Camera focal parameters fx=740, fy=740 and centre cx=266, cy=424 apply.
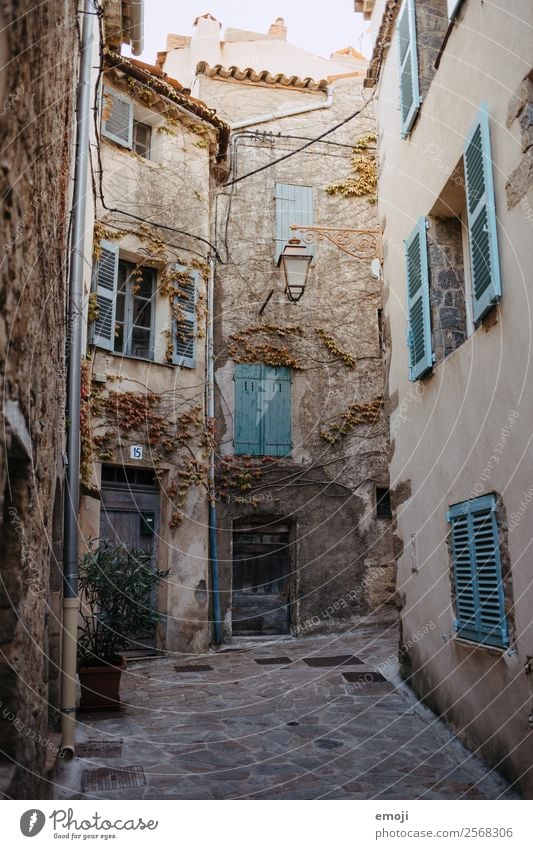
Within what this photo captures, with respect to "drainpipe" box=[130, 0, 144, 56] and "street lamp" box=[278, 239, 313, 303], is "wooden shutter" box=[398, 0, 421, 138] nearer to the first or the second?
"street lamp" box=[278, 239, 313, 303]

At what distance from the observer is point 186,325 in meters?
10.4

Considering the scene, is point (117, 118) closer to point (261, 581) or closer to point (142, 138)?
point (142, 138)

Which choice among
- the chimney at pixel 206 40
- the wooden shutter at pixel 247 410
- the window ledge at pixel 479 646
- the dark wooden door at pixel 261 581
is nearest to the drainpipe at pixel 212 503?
the wooden shutter at pixel 247 410

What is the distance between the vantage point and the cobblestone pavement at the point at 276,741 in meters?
4.28

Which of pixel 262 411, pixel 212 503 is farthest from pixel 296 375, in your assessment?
pixel 212 503

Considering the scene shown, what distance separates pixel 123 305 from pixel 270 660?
506 cm

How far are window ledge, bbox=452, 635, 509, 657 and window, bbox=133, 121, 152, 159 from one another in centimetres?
847

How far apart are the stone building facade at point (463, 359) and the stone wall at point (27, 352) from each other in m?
2.53

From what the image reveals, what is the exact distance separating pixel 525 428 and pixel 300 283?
195 inches

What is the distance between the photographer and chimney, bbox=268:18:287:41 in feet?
49.9

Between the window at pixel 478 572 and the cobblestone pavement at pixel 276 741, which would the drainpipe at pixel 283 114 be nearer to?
the cobblestone pavement at pixel 276 741

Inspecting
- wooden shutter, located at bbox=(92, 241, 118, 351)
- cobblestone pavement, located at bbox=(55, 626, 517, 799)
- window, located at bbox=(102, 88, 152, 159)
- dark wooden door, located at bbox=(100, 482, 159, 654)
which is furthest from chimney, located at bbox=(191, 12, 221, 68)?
cobblestone pavement, located at bbox=(55, 626, 517, 799)
